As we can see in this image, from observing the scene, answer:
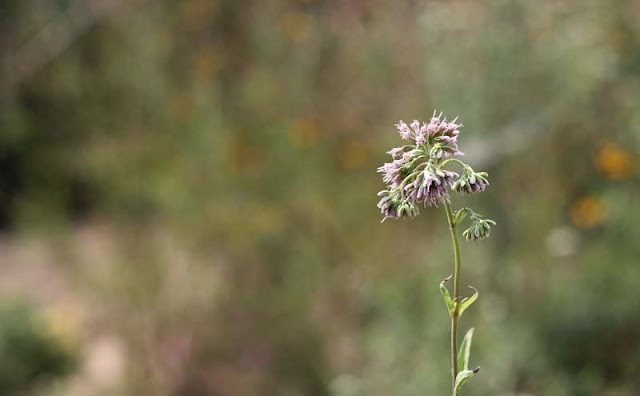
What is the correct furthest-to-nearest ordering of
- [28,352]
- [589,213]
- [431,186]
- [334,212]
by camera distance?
[28,352] → [334,212] → [589,213] → [431,186]

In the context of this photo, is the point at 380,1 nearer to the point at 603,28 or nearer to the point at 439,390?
the point at 603,28

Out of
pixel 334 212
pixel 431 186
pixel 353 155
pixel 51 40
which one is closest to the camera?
pixel 431 186

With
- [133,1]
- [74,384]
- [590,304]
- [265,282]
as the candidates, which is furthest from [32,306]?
[590,304]

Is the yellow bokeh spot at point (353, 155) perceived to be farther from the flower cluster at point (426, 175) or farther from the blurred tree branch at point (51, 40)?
the flower cluster at point (426, 175)

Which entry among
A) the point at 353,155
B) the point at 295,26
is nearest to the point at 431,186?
the point at 353,155

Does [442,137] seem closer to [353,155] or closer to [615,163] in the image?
[615,163]

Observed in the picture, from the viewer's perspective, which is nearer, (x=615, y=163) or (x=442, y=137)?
(x=442, y=137)
